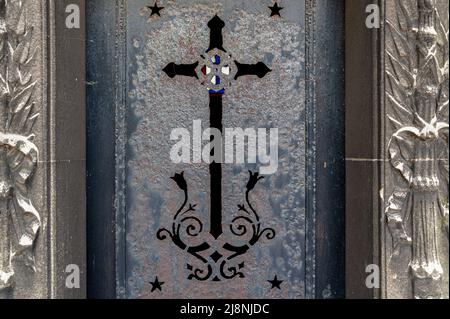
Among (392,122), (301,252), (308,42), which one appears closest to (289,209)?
(301,252)

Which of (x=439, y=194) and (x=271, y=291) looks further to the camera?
(x=271, y=291)

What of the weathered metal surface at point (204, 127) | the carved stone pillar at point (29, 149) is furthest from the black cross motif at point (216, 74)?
the carved stone pillar at point (29, 149)

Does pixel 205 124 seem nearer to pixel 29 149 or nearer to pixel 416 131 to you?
pixel 29 149

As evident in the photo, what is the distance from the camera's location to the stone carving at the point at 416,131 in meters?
3.01

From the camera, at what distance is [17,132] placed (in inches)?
115

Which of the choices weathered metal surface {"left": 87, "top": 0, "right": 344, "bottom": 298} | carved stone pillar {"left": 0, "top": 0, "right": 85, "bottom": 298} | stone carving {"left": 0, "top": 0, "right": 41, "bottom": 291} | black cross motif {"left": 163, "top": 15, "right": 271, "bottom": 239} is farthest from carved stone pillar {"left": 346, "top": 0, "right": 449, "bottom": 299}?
stone carving {"left": 0, "top": 0, "right": 41, "bottom": 291}

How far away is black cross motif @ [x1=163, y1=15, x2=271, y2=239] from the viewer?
3.33m

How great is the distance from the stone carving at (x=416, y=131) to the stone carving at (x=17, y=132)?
84.1 inches

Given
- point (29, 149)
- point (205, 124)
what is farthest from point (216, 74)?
point (29, 149)

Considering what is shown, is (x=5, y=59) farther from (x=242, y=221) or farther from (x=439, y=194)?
(x=439, y=194)

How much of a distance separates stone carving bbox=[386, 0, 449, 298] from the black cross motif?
856 millimetres

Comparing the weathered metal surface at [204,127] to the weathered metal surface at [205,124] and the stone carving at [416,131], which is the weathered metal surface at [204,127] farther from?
the stone carving at [416,131]

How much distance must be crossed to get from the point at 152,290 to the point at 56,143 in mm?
1159
